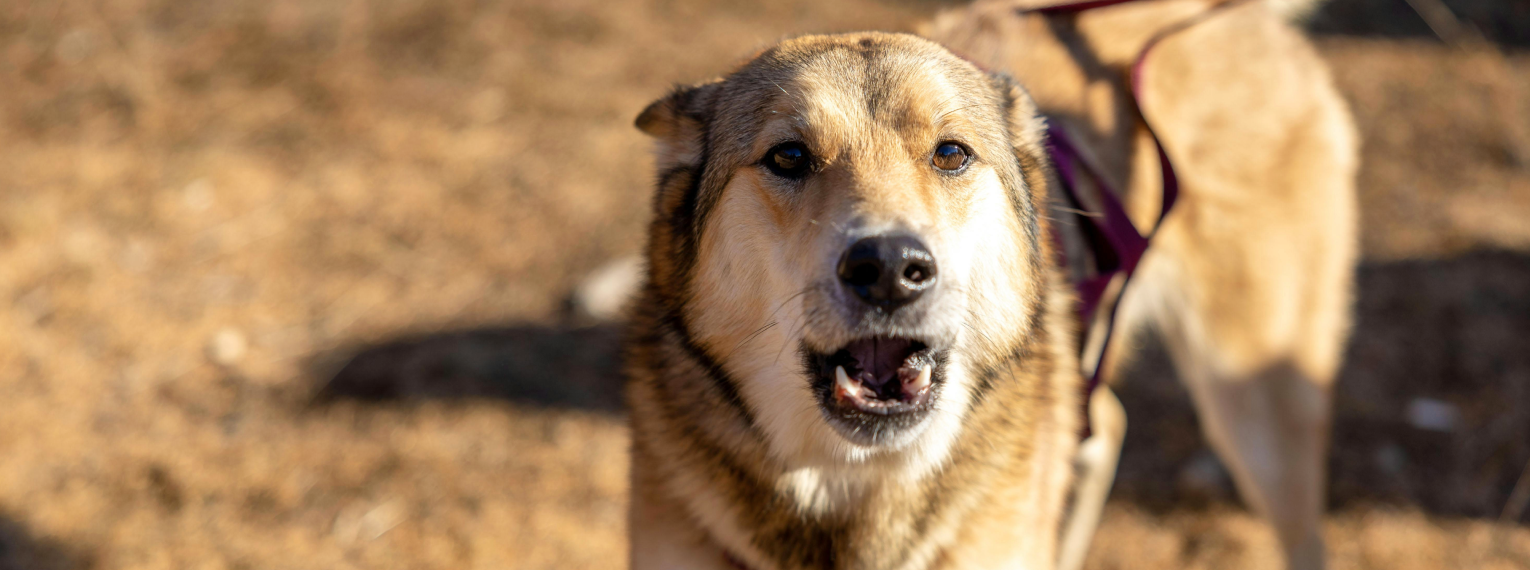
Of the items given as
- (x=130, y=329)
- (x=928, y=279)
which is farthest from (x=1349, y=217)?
(x=130, y=329)

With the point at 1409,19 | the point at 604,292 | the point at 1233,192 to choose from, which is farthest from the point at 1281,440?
the point at 1409,19

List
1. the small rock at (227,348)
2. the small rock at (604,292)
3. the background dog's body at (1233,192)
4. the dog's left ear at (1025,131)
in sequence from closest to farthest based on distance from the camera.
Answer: the dog's left ear at (1025,131)
the background dog's body at (1233,192)
the small rock at (227,348)
the small rock at (604,292)

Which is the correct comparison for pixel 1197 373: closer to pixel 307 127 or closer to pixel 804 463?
pixel 804 463

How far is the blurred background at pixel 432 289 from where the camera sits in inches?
141

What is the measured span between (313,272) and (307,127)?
4.79 ft

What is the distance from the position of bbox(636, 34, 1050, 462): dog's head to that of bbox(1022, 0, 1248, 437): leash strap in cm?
40

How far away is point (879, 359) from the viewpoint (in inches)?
74.9

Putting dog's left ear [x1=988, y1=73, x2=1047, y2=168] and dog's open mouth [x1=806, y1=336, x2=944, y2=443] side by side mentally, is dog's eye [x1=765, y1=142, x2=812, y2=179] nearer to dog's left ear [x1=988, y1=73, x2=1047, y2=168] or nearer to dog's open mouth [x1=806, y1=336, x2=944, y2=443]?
dog's open mouth [x1=806, y1=336, x2=944, y2=443]

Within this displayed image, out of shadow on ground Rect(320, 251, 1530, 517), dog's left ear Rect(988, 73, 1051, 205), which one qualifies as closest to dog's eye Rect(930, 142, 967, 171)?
dog's left ear Rect(988, 73, 1051, 205)

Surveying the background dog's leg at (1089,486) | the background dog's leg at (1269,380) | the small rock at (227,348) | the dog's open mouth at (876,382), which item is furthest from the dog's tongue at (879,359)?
the small rock at (227,348)

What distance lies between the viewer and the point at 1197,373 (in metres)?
3.16

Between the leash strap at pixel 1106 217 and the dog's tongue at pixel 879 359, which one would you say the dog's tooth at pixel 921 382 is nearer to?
the dog's tongue at pixel 879 359

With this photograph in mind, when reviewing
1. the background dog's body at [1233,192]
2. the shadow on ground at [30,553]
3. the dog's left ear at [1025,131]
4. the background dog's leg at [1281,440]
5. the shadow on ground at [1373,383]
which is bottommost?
the shadow on ground at [1373,383]

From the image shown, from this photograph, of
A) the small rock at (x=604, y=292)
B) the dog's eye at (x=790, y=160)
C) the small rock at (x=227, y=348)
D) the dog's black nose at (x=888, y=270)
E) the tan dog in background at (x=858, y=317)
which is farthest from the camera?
the small rock at (x=604, y=292)
